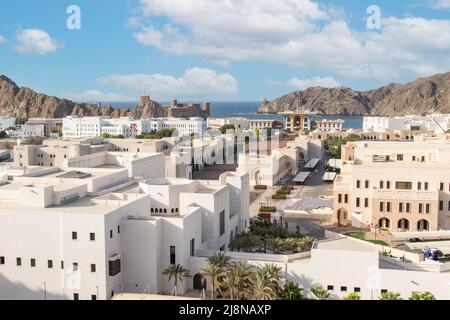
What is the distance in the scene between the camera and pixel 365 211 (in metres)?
39.3

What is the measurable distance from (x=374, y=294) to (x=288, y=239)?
8937 mm

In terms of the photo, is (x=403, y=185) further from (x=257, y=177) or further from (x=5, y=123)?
(x=5, y=123)

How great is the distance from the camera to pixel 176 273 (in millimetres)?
24469

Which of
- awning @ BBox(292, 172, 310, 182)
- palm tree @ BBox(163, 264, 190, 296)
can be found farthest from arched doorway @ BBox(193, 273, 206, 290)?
awning @ BBox(292, 172, 310, 182)

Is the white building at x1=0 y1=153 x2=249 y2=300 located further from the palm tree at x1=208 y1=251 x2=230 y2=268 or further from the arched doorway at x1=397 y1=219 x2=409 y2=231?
the arched doorway at x1=397 y1=219 x2=409 y2=231

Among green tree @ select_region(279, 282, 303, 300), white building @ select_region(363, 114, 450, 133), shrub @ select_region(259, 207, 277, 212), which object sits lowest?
shrub @ select_region(259, 207, 277, 212)

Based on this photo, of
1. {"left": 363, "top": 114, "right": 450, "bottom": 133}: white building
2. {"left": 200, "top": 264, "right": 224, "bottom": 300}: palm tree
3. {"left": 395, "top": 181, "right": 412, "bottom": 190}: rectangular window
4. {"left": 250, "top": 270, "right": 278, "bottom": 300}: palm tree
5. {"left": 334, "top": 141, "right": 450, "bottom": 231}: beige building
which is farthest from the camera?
{"left": 363, "top": 114, "right": 450, "bottom": 133}: white building

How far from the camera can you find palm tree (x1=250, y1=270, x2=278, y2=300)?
2208 cm

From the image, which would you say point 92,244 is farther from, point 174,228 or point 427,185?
point 427,185

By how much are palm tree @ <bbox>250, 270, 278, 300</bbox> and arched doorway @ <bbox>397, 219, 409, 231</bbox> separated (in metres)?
17.9

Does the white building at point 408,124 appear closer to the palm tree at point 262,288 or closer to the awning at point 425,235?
the awning at point 425,235

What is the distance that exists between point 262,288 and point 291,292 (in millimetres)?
1671
